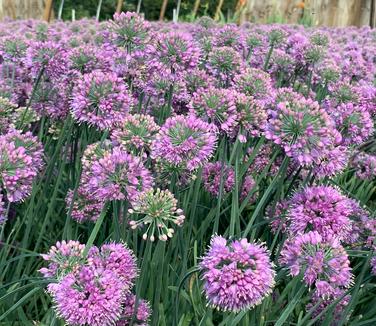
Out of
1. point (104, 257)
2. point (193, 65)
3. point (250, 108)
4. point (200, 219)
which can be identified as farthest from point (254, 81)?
point (104, 257)

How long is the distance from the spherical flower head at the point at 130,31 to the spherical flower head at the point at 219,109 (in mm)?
435

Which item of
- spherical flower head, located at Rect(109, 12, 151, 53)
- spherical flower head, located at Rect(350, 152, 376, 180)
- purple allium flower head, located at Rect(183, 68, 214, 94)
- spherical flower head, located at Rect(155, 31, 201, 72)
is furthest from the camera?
spherical flower head, located at Rect(350, 152, 376, 180)

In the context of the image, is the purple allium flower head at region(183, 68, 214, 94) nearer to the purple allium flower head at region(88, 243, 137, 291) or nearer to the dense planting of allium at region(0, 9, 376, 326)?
the dense planting of allium at region(0, 9, 376, 326)

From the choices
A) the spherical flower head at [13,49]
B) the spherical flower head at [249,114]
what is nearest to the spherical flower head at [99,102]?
the spherical flower head at [249,114]

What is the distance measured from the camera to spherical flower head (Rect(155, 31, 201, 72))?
1771 mm

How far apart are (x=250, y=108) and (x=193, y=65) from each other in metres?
0.32

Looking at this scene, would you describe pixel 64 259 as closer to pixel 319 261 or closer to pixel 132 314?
pixel 132 314

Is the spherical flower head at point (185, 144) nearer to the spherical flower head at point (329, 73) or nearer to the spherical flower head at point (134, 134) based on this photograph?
the spherical flower head at point (134, 134)

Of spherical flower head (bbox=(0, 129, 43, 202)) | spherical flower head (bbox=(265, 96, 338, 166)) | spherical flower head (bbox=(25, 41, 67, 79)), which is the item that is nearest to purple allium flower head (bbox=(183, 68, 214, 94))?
spherical flower head (bbox=(25, 41, 67, 79))

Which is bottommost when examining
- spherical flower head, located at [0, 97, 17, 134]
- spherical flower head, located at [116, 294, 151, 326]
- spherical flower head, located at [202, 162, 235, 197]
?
spherical flower head, located at [116, 294, 151, 326]

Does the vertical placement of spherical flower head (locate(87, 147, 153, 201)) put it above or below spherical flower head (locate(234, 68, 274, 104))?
below

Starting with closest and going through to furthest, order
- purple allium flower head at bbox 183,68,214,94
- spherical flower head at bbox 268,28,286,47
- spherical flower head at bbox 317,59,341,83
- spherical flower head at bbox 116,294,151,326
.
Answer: spherical flower head at bbox 116,294,151,326
purple allium flower head at bbox 183,68,214,94
spherical flower head at bbox 317,59,341,83
spherical flower head at bbox 268,28,286,47

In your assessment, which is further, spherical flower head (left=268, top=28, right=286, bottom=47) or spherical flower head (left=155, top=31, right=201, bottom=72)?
spherical flower head (left=268, top=28, right=286, bottom=47)

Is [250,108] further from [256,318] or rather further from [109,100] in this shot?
[256,318]
